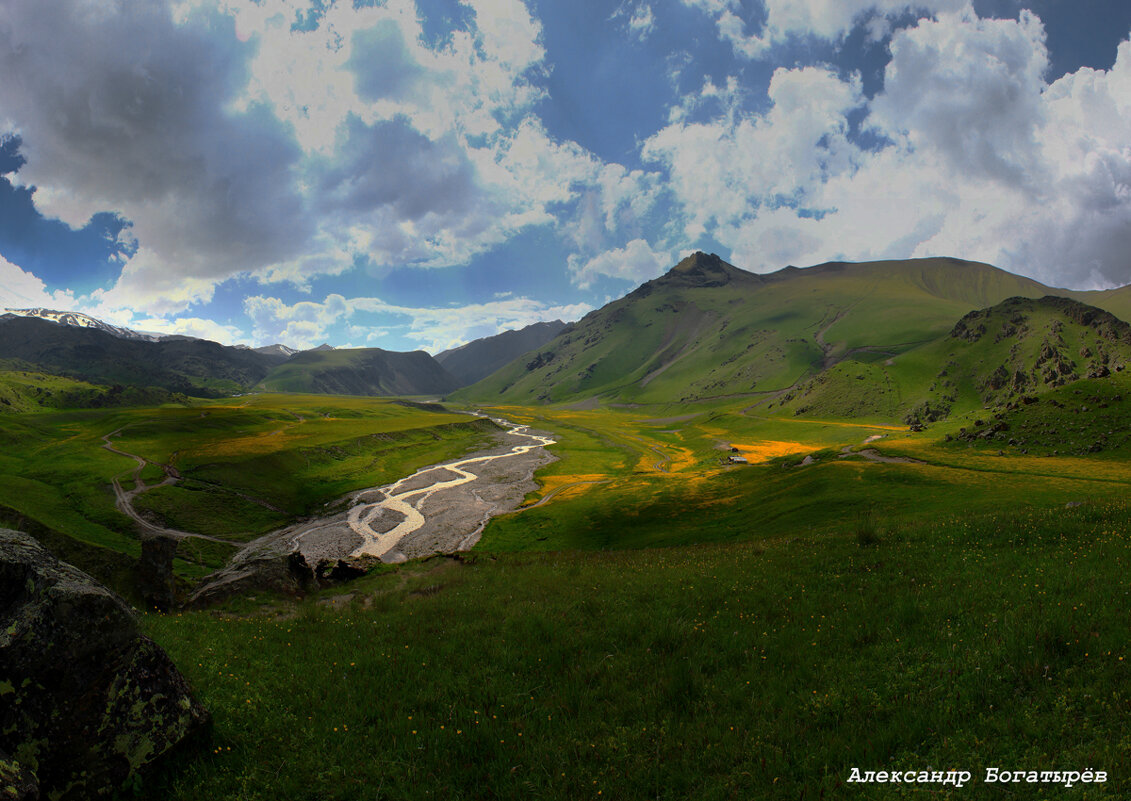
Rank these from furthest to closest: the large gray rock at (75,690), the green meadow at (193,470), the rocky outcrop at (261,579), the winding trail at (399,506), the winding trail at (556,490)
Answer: the winding trail at (556,490) → the winding trail at (399,506) → the green meadow at (193,470) → the rocky outcrop at (261,579) → the large gray rock at (75,690)

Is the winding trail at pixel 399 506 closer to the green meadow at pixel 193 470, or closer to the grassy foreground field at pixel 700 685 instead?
the green meadow at pixel 193 470

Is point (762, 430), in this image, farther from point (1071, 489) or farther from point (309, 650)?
point (309, 650)

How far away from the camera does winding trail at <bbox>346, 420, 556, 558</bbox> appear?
186 ft

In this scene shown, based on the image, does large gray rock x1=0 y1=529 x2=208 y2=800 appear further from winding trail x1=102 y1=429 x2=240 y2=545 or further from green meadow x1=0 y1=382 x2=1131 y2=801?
winding trail x1=102 y1=429 x2=240 y2=545

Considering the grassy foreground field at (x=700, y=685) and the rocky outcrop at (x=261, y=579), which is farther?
the rocky outcrop at (x=261, y=579)

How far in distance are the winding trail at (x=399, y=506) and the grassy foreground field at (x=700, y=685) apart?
3321 centimetres

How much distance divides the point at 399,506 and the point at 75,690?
69.7 metres

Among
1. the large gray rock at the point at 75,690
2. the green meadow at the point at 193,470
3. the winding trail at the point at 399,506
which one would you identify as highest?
the large gray rock at the point at 75,690

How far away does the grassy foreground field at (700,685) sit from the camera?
7.50 meters

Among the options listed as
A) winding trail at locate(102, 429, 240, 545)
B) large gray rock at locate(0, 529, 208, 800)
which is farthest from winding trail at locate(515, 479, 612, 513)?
large gray rock at locate(0, 529, 208, 800)

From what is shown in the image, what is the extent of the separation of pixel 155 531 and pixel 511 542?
4334 centimetres

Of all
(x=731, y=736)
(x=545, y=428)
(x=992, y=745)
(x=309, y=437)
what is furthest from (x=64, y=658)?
(x=545, y=428)

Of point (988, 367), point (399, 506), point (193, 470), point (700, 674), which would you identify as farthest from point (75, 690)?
point (988, 367)

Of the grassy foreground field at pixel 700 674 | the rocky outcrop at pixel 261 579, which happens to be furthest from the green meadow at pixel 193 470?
the grassy foreground field at pixel 700 674
